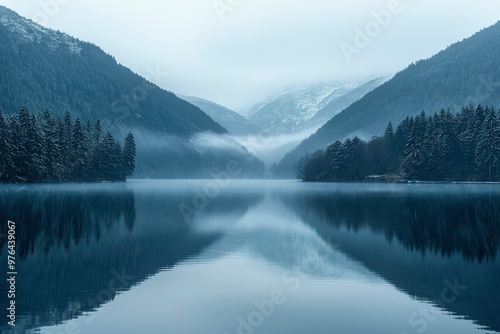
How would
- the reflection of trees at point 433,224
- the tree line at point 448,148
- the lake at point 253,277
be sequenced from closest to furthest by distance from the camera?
the lake at point 253,277, the reflection of trees at point 433,224, the tree line at point 448,148

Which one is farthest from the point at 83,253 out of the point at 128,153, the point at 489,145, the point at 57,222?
the point at 128,153

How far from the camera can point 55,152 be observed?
441 ft

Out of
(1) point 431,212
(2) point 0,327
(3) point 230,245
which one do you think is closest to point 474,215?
(1) point 431,212

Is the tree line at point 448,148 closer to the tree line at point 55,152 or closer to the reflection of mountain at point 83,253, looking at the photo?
the tree line at point 55,152

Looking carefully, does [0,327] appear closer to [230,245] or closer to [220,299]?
[220,299]

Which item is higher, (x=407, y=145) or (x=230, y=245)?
(x=407, y=145)

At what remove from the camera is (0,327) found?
16625mm

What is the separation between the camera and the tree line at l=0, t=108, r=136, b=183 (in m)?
122

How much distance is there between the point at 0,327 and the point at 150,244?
1879cm

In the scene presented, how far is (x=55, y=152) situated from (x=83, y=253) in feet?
365

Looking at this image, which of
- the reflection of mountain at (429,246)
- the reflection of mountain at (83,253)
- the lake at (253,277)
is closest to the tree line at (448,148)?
the reflection of mountain at (429,246)

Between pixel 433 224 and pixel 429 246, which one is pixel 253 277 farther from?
pixel 433 224

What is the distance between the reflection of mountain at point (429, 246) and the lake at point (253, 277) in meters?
0.09

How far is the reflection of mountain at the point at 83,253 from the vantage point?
20.0 m
